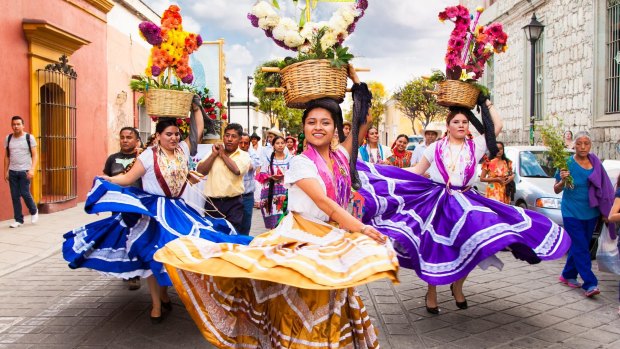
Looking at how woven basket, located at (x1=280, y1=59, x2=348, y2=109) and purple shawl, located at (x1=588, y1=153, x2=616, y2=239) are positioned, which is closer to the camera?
woven basket, located at (x1=280, y1=59, x2=348, y2=109)

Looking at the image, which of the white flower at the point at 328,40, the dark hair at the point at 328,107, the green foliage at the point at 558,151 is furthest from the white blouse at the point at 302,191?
the green foliage at the point at 558,151

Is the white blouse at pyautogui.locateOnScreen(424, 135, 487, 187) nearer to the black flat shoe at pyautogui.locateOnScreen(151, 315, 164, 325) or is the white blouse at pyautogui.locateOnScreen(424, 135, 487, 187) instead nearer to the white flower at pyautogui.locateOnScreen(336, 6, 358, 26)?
the white flower at pyautogui.locateOnScreen(336, 6, 358, 26)

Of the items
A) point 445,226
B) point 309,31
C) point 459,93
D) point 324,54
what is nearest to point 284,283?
point 324,54

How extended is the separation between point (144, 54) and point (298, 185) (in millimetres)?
18856

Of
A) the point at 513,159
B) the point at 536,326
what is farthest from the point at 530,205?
the point at 536,326

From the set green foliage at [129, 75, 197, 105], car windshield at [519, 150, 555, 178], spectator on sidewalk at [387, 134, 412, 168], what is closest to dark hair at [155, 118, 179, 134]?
green foliage at [129, 75, 197, 105]

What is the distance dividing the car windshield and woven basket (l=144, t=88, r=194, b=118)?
7453 mm

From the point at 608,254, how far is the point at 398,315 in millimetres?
2619

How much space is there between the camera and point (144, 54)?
2095 cm

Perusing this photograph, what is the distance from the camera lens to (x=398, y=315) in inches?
222

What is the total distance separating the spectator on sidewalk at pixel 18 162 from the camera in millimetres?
10773

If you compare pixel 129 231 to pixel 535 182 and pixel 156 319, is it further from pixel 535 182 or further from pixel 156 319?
pixel 535 182

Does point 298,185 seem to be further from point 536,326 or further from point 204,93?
point 204,93

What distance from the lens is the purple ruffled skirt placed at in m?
4.98
